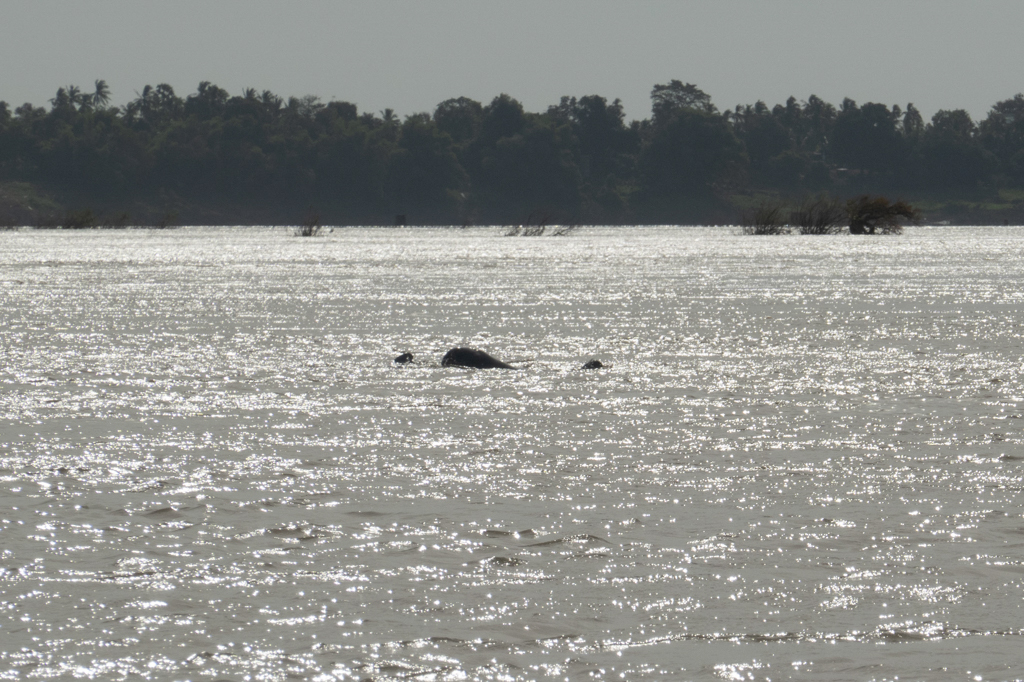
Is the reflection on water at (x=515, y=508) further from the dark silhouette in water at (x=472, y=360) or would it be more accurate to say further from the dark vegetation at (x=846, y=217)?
the dark vegetation at (x=846, y=217)

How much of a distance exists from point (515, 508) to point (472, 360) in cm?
879

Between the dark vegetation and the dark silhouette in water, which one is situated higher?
the dark vegetation

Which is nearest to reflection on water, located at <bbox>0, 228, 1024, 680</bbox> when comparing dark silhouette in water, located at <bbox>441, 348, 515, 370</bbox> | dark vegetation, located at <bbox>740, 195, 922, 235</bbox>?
dark silhouette in water, located at <bbox>441, 348, 515, 370</bbox>

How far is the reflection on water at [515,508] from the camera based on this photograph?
6.24 m

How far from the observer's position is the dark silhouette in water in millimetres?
17641

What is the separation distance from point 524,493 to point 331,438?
299 cm

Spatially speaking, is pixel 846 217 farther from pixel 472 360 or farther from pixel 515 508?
pixel 515 508

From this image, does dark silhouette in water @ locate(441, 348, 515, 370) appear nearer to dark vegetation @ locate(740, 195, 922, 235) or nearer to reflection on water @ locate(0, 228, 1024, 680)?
reflection on water @ locate(0, 228, 1024, 680)

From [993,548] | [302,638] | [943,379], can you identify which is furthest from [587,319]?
[302,638]

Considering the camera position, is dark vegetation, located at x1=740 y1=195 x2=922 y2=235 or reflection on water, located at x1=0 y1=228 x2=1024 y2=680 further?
dark vegetation, located at x1=740 y1=195 x2=922 y2=235

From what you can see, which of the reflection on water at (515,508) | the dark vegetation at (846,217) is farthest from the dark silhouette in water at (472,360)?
the dark vegetation at (846,217)

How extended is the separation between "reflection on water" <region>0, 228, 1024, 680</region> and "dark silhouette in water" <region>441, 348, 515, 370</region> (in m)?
0.23

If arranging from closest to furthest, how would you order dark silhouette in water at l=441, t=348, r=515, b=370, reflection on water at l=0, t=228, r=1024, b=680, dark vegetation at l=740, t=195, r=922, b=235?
reflection on water at l=0, t=228, r=1024, b=680
dark silhouette in water at l=441, t=348, r=515, b=370
dark vegetation at l=740, t=195, r=922, b=235

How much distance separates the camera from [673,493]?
31.2 feet
